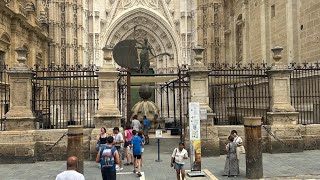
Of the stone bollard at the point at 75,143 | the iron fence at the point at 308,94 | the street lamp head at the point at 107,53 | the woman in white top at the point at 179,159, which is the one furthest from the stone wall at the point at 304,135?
the stone bollard at the point at 75,143

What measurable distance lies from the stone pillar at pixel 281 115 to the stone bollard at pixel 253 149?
3.82 m

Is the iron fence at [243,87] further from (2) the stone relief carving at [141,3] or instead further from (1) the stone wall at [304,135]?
(2) the stone relief carving at [141,3]

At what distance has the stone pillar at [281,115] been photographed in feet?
43.2

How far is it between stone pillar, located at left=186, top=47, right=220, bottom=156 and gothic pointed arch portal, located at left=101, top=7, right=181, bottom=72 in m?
21.9

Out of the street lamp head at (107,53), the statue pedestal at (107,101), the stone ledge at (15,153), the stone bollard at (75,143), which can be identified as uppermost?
the street lamp head at (107,53)

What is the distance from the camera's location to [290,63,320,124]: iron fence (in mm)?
14504

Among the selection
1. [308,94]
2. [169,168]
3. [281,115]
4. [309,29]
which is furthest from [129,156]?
[309,29]

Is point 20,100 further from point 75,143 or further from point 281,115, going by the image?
point 281,115

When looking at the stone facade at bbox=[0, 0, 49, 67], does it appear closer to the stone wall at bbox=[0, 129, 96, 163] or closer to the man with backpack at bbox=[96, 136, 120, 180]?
the stone wall at bbox=[0, 129, 96, 163]

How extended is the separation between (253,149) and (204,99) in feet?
12.5

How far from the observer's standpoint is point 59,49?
29750mm

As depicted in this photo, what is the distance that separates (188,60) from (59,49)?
12.4 metres

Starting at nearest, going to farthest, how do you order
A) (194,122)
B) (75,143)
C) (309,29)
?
(75,143), (194,122), (309,29)

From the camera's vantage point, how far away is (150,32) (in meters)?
36.8
